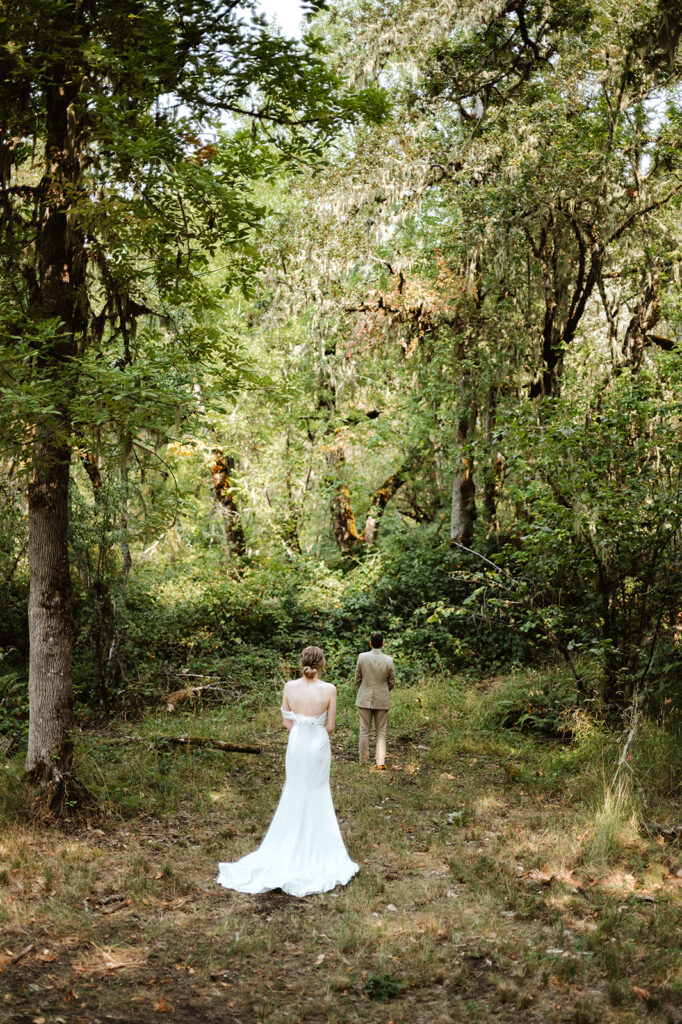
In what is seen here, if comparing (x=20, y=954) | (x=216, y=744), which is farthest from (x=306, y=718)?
(x=216, y=744)

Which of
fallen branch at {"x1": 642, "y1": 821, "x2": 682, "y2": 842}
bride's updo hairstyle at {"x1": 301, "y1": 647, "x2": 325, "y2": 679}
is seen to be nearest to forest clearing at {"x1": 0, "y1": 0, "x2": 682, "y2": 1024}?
bride's updo hairstyle at {"x1": 301, "y1": 647, "x2": 325, "y2": 679}

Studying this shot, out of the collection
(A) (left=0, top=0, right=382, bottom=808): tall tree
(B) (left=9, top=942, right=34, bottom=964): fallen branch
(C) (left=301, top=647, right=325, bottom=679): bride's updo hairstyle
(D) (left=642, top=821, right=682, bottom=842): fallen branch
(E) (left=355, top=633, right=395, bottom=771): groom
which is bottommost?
(B) (left=9, top=942, right=34, bottom=964): fallen branch

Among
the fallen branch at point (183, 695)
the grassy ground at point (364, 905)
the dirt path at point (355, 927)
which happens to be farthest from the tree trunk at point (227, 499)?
the dirt path at point (355, 927)

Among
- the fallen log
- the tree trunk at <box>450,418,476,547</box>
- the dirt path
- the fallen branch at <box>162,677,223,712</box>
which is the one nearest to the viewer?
the dirt path

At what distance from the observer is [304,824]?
6.64 meters

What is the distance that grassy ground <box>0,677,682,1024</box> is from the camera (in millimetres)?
4543

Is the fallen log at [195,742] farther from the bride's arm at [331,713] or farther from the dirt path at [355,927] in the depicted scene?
the bride's arm at [331,713]

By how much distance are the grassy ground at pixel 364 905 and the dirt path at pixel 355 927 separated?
0.02 meters

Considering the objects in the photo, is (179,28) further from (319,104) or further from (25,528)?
(25,528)

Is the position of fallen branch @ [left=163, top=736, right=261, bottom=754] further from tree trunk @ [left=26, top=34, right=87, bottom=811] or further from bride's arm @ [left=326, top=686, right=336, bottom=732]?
bride's arm @ [left=326, top=686, right=336, bottom=732]

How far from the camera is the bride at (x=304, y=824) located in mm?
6305

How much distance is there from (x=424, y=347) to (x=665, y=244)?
504cm

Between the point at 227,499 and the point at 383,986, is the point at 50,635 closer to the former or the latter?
the point at 383,986

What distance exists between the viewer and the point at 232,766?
975 centimetres
